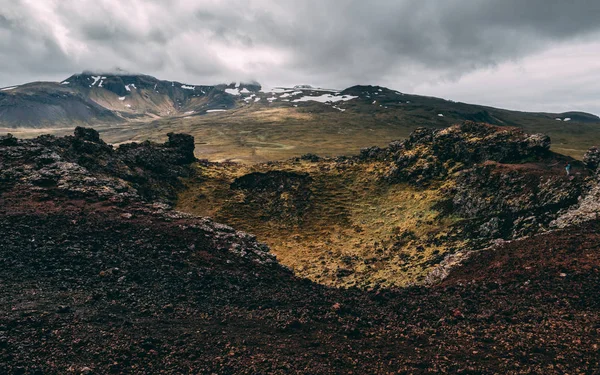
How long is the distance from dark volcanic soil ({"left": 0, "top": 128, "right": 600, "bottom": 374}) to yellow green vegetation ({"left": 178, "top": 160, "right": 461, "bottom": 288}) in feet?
24.1

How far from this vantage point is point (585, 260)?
25.5 m

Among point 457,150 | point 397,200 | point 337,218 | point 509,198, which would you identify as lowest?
point 337,218

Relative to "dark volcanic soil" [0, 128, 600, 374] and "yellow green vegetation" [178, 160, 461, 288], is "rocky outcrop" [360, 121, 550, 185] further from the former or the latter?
"dark volcanic soil" [0, 128, 600, 374]

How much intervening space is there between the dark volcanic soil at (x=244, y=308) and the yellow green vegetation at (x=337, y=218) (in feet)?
24.1

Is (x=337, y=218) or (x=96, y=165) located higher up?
(x=96, y=165)

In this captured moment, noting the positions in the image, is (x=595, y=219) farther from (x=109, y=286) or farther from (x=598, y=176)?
(x=109, y=286)

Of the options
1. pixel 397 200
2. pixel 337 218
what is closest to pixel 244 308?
pixel 337 218

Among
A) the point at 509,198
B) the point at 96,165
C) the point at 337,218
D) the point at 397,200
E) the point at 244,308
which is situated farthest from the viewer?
the point at 397,200

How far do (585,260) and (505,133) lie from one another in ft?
109

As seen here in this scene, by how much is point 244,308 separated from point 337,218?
29830 mm

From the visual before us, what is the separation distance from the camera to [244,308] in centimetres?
2545

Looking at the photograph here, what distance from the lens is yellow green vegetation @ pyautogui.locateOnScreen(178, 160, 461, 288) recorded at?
127ft

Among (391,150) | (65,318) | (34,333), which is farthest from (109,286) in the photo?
(391,150)

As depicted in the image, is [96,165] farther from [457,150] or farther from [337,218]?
[457,150]
